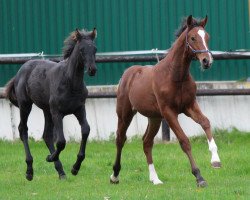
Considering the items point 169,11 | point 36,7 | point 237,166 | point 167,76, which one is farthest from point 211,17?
point 167,76

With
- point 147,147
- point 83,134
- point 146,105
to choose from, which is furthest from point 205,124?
point 83,134

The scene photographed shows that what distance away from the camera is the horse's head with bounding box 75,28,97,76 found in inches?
519

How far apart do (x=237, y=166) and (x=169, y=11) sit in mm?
5726

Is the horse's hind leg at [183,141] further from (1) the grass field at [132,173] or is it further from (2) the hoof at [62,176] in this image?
(2) the hoof at [62,176]

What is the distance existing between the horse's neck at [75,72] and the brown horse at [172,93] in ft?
2.07

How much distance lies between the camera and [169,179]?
45.1 feet

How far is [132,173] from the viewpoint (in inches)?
570

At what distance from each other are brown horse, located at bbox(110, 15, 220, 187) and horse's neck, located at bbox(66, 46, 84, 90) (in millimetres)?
630

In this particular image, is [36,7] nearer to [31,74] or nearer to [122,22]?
[122,22]

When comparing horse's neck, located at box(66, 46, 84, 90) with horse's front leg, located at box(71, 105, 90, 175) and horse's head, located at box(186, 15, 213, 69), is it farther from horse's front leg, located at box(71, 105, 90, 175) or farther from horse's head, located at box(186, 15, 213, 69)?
horse's head, located at box(186, 15, 213, 69)

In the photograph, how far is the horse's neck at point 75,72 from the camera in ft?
45.0

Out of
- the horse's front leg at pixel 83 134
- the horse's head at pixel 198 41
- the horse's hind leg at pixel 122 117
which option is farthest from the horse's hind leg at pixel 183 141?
the horse's front leg at pixel 83 134

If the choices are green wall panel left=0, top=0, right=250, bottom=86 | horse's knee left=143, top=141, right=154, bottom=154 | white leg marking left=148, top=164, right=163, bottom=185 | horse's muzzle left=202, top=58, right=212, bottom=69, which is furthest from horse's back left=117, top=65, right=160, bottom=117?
green wall panel left=0, top=0, right=250, bottom=86

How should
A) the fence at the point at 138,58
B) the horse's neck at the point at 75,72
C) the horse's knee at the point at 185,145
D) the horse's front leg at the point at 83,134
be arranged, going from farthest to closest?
the fence at the point at 138,58, the horse's neck at the point at 75,72, the horse's front leg at the point at 83,134, the horse's knee at the point at 185,145
